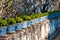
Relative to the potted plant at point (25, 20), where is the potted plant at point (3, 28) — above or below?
above

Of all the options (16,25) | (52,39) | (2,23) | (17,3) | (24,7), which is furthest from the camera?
(24,7)

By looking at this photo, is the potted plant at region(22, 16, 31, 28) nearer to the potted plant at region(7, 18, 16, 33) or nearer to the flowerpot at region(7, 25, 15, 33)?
the potted plant at region(7, 18, 16, 33)

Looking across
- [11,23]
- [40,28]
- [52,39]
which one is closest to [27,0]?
[52,39]

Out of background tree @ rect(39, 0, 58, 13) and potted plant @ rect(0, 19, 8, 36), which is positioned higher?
potted plant @ rect(0, 19, 8, 36)

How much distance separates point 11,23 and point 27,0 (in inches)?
342

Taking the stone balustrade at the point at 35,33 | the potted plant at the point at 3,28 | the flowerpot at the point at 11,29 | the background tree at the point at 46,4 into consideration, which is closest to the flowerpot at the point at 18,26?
the stone balustrade at the point at 35,33

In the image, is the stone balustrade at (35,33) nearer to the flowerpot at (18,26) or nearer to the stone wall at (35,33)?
the stone wall at (35,33)

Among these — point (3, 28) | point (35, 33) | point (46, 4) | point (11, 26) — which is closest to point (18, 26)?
point (11, 26)

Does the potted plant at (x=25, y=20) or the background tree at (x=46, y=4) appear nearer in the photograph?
the potted plant at (x=25, y=20)

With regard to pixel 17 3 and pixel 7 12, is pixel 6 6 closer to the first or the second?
pixel 7 12

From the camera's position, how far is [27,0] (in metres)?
18.3

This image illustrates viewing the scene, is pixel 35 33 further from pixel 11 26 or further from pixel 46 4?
pixel 46 4

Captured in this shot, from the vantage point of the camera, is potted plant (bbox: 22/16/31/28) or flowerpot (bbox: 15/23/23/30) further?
potted plant (bbox: 22/16/31/28)

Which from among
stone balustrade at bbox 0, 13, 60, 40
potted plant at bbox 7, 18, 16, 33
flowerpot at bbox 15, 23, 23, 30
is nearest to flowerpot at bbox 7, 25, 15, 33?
potted plant at bbox 7, 18, 16, 33
